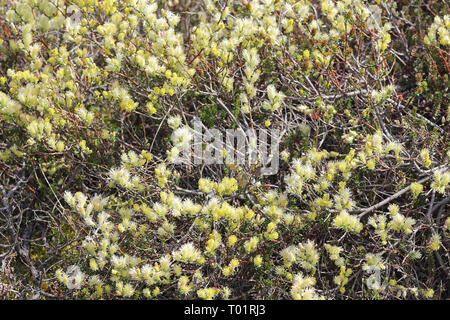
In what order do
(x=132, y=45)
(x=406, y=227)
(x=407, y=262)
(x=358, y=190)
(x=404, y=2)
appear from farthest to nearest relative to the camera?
(x=404, y=2), (x=132, y=45), (x=358, y=190), (x=407, y=262), (x=406, y=227)

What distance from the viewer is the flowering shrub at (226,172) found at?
219 centimetres

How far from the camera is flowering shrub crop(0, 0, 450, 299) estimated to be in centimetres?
219

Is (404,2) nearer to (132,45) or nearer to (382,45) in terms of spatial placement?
(382,45)

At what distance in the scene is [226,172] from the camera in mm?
2604

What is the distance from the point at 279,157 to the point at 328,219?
0.61m

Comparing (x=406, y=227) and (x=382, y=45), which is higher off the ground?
(x=382, y=45)

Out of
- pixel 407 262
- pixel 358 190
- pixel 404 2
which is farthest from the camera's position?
pixel 404 2
